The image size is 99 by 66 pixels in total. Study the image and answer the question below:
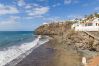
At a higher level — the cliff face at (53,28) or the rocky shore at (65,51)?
the cliff face at (53,28)

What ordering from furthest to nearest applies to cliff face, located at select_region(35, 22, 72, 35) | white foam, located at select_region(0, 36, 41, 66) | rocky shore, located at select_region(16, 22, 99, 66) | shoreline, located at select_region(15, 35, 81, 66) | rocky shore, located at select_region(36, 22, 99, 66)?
cliff face, located at select_region(35, 22, 72, 35), rocky shore, located at select_region(36, 22, 99, 66), rocky shore, located at select_region(16, 22, 99, 66), white foam, located at select_region(0, 36, 41, 66), shoreline, located at select_region(15, 35, 81, 66)

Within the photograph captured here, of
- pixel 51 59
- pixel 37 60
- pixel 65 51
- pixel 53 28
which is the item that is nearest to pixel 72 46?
pixel 65 51

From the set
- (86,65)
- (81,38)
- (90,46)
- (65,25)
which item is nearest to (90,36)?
(81,38)

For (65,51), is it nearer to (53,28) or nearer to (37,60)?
(37,60)

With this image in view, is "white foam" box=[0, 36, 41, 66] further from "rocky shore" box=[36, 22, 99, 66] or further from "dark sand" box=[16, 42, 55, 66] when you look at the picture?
"rocky shore" box=[36, 22, 99, 66]

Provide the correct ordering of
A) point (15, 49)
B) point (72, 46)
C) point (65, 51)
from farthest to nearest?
1. point (72, 46)
2. point (15, 49)
3. point (65, 51)

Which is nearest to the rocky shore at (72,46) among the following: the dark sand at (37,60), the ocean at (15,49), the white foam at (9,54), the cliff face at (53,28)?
the cliff face at (53,28)

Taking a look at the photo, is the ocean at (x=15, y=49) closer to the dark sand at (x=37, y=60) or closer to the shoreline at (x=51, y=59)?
the dark sand at (x=37, y=60)

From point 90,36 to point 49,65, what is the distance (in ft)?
63.3

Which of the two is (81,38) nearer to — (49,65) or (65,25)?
(49,65)

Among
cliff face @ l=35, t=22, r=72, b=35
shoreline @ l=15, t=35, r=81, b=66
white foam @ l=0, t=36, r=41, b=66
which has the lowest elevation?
shoreline @ l=15, t=35, r=81, b=66

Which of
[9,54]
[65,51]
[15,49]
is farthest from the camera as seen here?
[15,49]

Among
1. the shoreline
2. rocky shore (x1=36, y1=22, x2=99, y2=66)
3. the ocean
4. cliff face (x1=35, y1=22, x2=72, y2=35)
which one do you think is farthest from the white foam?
cliff face (x1=35, y1=22, x2=72, y2=35)

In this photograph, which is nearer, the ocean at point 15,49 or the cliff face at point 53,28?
the ocean at point 15,49
